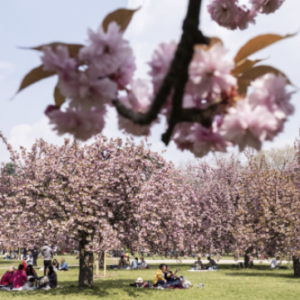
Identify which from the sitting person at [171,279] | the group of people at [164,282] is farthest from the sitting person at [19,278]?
the sitting person at [171,279]

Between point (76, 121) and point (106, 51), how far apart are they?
1.01 ft

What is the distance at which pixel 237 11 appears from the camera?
81.8 inches

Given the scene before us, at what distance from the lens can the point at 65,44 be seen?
107cm

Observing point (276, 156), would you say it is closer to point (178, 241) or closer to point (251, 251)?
point (251, 251)

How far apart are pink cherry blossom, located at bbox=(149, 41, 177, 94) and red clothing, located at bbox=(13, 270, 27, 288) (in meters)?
14.3

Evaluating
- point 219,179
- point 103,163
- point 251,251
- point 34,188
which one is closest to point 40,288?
point 34,188

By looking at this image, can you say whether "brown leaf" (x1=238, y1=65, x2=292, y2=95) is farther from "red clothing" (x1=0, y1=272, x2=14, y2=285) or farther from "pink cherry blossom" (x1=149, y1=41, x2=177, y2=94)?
"red clothing" (x1=0, y1=272, x2=14, y2=285)

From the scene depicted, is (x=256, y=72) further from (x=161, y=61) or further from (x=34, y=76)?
(x=34, y=76)

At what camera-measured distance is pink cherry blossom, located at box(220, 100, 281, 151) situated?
40.3 inches

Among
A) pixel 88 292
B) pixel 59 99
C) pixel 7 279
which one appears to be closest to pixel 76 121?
pixel 59 99

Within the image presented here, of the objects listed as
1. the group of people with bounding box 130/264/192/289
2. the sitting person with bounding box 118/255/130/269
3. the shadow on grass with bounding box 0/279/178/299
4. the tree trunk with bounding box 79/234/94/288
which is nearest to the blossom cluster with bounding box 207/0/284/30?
the shadow on grass with bounding box 0/279/178/299

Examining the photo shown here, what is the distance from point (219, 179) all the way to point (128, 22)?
27.8 m

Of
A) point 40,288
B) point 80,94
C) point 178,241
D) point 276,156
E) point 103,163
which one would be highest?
point 276,156

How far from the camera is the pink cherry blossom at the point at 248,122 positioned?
1023 mm
